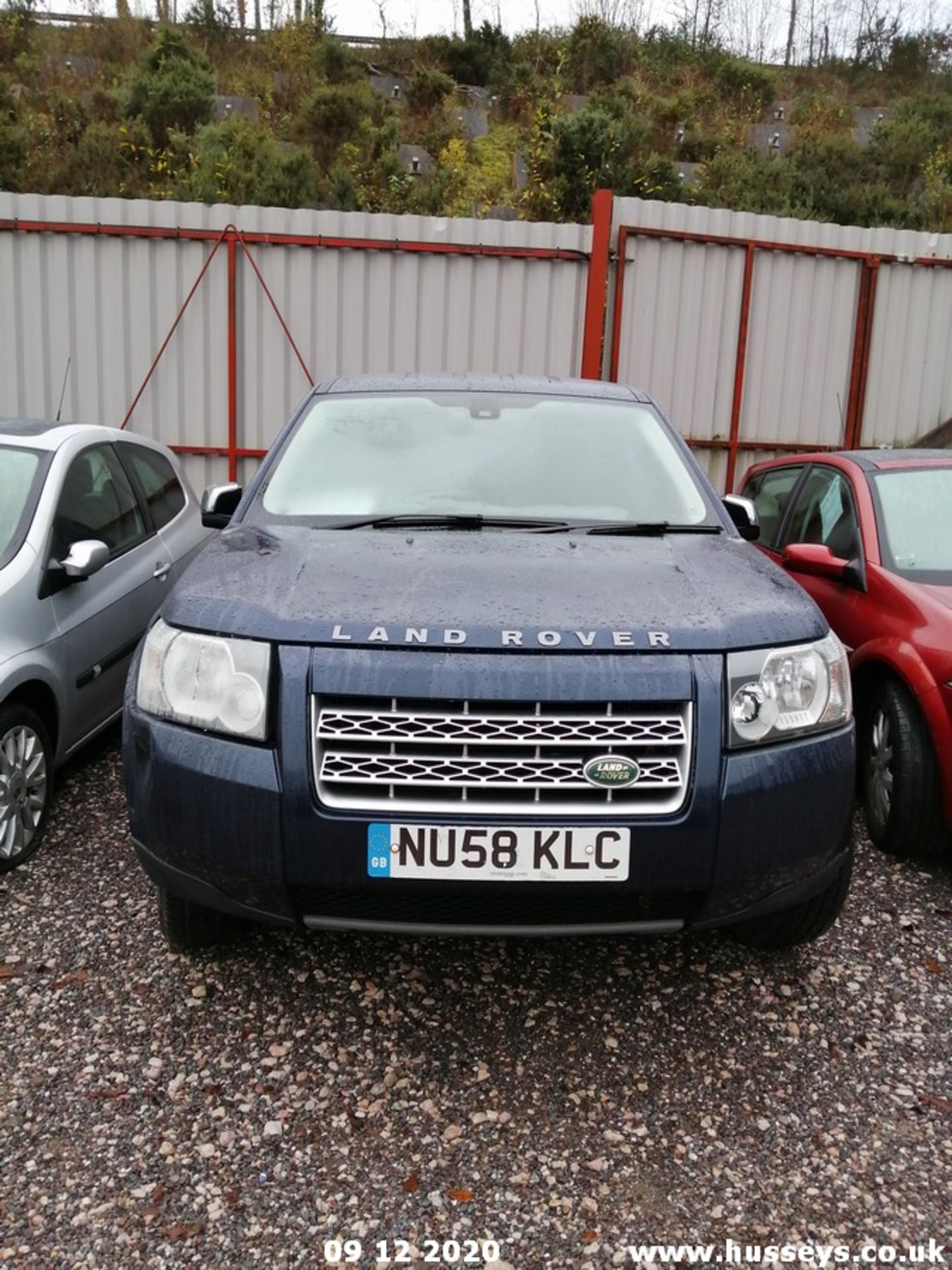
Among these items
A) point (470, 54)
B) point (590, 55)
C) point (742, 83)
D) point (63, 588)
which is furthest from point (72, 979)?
point (742, 83)

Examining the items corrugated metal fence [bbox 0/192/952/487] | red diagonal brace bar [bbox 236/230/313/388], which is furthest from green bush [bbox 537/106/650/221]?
red diagonal brace bar [bbox 236/230/313/388]

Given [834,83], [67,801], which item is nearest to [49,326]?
[67,801]

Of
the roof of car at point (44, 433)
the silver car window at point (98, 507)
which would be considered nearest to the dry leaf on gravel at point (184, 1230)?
the silver car window at point (98, 507)

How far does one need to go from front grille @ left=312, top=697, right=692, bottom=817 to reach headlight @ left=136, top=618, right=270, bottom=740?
17 cm

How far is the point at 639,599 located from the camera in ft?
8.18

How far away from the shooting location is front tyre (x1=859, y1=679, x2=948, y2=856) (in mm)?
3566

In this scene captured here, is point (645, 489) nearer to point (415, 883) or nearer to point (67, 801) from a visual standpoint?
point (415, 883)

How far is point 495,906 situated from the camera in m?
2.26

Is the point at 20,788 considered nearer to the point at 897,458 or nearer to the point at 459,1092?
the point at 459,1092

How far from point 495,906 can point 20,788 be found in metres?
2.10

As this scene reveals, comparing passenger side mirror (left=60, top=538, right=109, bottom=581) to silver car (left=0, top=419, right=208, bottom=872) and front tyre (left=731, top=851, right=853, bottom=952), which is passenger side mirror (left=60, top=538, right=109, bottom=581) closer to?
silver car (left=0, top=419, right=208, bottom=872)

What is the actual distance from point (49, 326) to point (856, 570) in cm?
670
